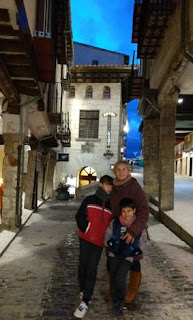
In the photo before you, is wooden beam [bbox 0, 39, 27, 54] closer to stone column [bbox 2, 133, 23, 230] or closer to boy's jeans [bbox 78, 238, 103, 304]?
stone column [bbox 2, 133, 23, 230]

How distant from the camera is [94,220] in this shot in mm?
4109

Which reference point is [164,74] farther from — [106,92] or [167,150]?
[106,92]

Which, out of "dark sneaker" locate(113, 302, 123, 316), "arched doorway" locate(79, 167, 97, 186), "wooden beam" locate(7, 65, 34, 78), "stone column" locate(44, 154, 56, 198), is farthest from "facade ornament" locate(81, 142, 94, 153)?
"dark sneaker" locate(113, 302, 123, 316)

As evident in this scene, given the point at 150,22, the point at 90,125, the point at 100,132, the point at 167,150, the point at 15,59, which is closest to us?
the point at 15,59

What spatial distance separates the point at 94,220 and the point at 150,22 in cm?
701

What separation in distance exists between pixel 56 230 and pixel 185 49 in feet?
20.6

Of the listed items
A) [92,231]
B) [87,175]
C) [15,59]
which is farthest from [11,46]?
[87,175]

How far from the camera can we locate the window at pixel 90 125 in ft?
84.3

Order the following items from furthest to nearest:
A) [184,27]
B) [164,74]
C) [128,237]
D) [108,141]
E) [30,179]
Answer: [108,141] → [30,179] → [164,74] → [184,27] → [128,237]

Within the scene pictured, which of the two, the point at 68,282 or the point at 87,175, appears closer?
the point at 68,282

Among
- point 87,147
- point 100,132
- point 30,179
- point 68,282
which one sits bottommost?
point 68,282

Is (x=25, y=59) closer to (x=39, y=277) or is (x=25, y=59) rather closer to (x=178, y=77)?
(x=39, y=277)

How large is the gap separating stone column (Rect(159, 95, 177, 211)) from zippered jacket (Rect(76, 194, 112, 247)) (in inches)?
290

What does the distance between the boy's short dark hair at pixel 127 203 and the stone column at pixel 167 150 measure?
7291 mm
